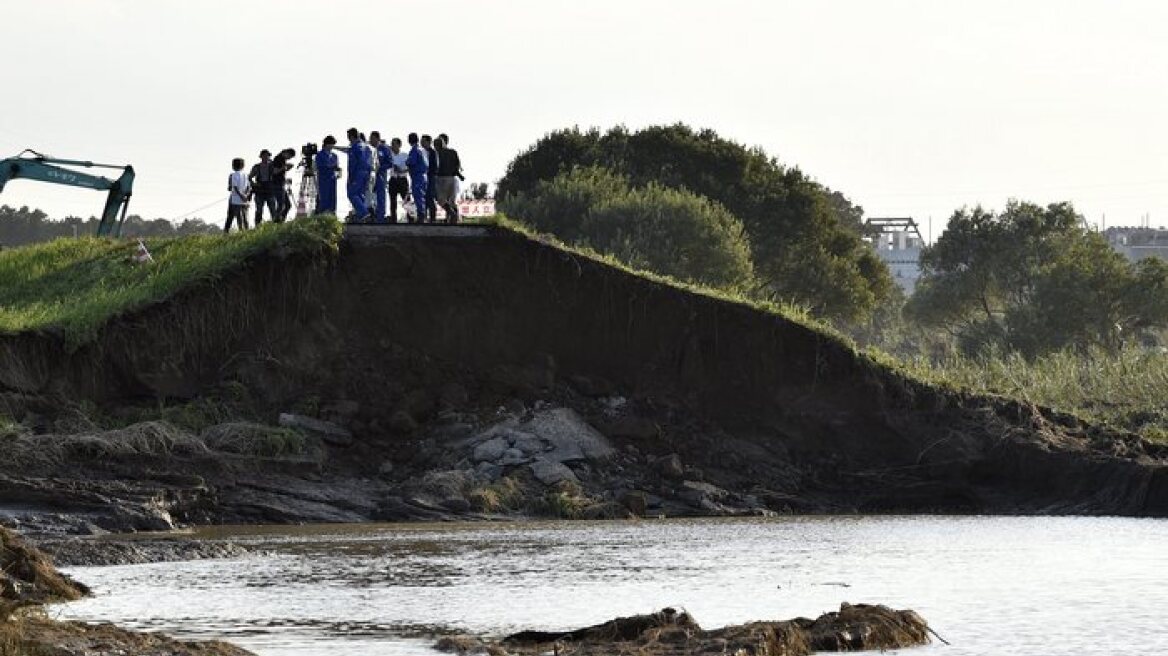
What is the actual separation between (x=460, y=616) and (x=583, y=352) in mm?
18899

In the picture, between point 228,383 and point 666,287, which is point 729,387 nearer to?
point 666,287

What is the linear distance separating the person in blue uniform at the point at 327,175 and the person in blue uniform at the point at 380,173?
2.28 feet

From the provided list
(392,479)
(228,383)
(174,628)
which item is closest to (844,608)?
(174,628)

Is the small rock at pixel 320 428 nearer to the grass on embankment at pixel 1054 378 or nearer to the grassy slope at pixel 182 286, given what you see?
the grassy slope at pixel 182 286

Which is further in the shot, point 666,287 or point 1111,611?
point 666,287

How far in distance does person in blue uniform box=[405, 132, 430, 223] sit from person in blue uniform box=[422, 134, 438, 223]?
8 cm

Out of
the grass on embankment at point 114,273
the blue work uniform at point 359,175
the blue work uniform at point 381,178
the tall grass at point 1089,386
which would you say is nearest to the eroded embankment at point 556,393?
the grass on embankment at point 114,273

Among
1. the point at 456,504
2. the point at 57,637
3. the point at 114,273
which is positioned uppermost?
the point at 114,273

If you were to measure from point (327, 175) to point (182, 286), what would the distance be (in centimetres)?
358

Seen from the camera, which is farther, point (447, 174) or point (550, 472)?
point (447, 174)

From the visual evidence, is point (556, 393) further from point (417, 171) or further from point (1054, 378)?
point (1054, 378)

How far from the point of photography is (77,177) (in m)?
48.2

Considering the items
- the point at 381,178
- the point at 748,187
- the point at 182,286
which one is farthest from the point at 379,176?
the point at 748,187

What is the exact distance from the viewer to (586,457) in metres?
36.4
